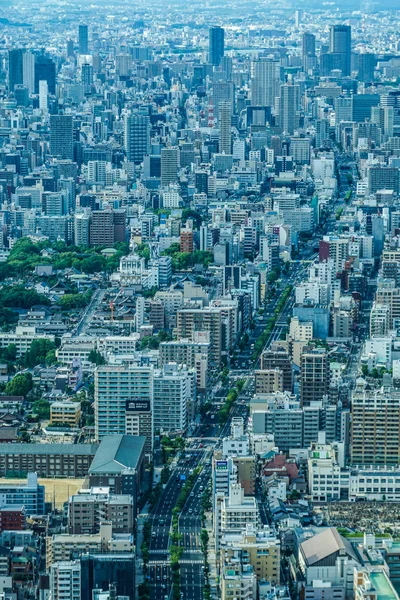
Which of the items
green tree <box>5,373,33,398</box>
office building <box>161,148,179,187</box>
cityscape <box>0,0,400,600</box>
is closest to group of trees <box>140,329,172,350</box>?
cityscape <box>0,0,400,600</box>

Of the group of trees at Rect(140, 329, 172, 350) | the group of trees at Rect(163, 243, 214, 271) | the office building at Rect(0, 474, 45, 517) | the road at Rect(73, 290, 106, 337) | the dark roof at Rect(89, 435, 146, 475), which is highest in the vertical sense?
the dark roof at Rect(89, 435, 146, 475)

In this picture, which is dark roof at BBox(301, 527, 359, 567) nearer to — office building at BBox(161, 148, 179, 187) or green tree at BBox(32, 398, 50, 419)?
green tree at BBox(32, 398, 50, 419)

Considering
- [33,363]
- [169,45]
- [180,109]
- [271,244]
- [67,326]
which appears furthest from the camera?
[169,45]

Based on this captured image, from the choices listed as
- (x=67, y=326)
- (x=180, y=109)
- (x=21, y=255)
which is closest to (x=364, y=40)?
(x=180, y=109)

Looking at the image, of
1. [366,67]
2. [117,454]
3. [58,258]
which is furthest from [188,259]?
[366,67]

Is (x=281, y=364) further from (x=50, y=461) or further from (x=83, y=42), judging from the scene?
(x=83, y=42)

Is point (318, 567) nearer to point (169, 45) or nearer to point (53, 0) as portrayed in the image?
point (169, 45)
